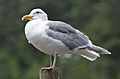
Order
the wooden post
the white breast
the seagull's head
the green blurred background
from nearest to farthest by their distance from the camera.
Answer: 1. the wooden post
2. the white breast
3. the seagull's head
4. the green blurred background

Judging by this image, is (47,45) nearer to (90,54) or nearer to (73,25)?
(90,54)

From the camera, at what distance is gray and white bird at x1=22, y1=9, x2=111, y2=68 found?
819 cm

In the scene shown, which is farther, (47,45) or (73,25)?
(73,25)

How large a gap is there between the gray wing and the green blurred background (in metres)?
9.24

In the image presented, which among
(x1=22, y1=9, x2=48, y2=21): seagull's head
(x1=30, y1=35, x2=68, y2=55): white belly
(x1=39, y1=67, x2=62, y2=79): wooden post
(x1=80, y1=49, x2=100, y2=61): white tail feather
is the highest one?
(x1=22, y1=9, x2=48, y2=21): seagull's head

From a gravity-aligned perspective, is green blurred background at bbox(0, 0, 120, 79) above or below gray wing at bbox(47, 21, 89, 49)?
above

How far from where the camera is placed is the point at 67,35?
8484 millimetres

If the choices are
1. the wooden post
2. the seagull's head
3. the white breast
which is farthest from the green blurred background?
the wooden post

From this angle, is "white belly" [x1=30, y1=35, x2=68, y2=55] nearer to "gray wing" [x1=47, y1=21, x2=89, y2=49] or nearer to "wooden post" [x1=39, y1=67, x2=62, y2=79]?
"gray wing" [x1=47, y1=21, x2=89, y2=49]

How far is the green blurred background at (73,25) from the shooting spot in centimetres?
1898

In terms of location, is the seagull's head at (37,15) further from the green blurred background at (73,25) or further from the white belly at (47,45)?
the green blurred background at (73,25)

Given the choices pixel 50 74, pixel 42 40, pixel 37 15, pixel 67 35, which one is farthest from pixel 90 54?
pixel 50 74

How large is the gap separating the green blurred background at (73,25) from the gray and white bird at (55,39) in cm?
925

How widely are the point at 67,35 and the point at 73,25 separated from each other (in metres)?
13.5
